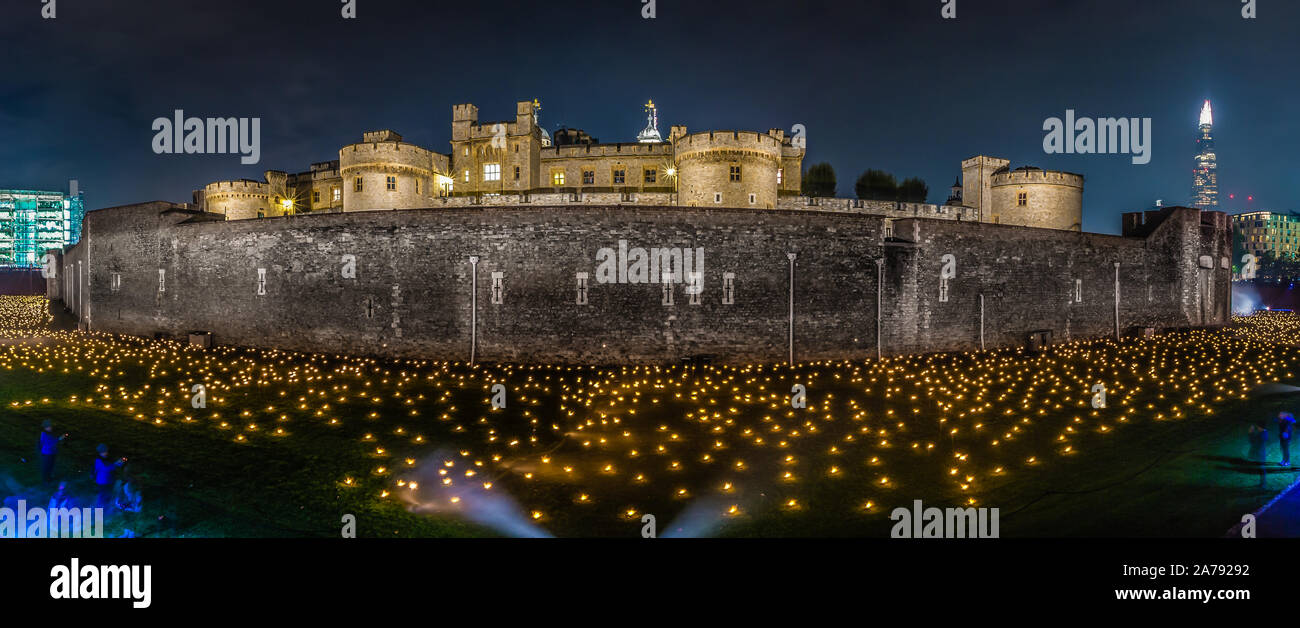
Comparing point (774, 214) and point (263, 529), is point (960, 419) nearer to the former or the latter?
point (774, 214)

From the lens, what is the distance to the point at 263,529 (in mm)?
6273

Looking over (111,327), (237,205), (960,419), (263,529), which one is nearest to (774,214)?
(960,419)

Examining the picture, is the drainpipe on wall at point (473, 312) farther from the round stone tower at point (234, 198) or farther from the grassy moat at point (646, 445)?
the round stone tower at point (234, 198)

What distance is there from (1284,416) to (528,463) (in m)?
10.8

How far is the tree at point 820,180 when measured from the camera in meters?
50.1

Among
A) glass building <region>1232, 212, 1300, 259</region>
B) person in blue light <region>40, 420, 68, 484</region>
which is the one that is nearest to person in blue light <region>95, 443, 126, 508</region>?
person in blue light <region>40, 420, 68, 484</region>

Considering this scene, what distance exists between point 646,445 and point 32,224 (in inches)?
6773

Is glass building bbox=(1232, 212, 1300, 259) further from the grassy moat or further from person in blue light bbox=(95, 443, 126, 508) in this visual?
person in blue light bbox=(95, 443, 126, 508)

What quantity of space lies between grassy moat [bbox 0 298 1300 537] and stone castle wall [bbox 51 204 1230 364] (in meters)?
1.06

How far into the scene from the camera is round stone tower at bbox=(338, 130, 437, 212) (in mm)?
38375

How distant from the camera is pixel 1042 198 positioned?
39844 mm

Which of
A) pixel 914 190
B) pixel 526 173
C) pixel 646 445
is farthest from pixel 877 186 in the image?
pixel 646 445

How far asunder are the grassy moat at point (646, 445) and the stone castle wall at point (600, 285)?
106cm

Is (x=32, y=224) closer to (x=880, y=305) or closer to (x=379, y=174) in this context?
(x=379, y=174)
